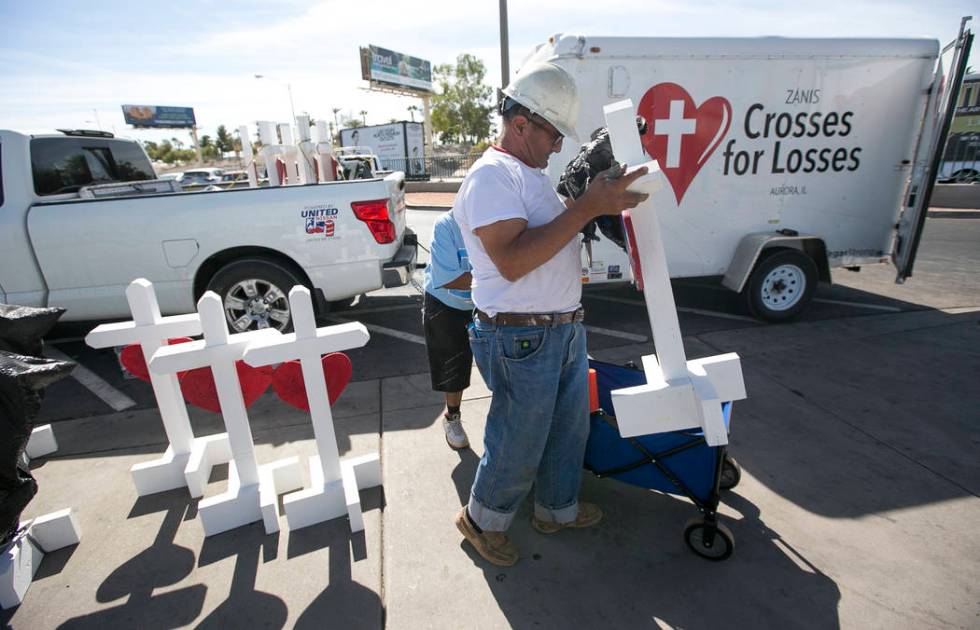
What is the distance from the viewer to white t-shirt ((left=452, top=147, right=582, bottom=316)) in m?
1.71

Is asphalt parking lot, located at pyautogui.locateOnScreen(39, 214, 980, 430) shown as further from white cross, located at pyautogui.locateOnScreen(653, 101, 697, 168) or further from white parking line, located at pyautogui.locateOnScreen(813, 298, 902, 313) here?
white cross, located at pyautogui.locateOnScreen(653, 101, 697, 168)

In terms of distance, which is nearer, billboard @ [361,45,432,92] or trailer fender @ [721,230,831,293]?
trailer fender @ [721,230,831,293]

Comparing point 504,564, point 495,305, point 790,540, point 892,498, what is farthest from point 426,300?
point 892,498

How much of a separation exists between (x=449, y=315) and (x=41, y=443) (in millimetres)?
2752

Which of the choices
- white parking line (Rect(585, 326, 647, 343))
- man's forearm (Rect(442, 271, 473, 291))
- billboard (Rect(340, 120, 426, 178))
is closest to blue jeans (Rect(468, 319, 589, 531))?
man's forearm (Rect(442, 271, 473, 291))

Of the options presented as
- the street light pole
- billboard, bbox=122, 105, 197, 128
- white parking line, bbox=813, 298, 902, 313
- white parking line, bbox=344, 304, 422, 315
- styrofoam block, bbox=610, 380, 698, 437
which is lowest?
white parking line, bbox=813, 298, 902, 313

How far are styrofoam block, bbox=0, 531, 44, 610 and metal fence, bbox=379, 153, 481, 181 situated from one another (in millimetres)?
24913

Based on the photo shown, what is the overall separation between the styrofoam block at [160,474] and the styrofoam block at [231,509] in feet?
1.52

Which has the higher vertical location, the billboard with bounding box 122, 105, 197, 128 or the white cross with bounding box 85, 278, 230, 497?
the billboard with bounding box 122, 105, 197, 128

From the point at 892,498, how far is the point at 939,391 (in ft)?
5.65

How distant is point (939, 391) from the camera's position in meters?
3.73

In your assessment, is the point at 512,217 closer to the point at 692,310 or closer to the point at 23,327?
the point at 23,327

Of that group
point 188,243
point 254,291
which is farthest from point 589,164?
point 188,243

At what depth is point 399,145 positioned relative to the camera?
2695cm
